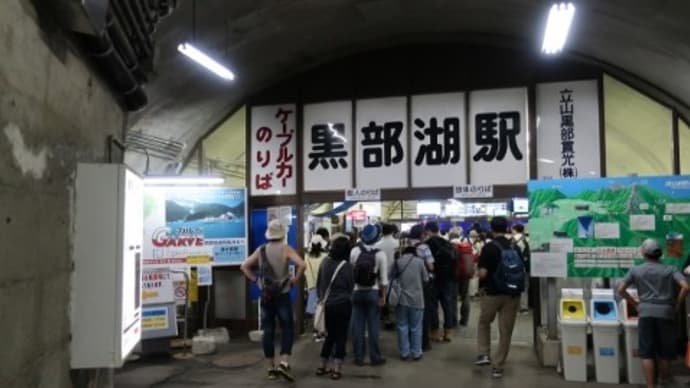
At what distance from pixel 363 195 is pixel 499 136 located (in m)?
2.18

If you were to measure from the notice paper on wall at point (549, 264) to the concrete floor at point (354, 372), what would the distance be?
107 centimetres

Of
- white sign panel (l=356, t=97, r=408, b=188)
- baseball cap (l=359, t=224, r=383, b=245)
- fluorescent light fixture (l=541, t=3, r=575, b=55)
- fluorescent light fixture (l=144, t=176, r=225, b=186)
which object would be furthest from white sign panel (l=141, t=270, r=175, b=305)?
fluorescent light fixture (l=541, t=3, r=575, b=55)

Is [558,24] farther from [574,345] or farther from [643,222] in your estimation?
[574,345]

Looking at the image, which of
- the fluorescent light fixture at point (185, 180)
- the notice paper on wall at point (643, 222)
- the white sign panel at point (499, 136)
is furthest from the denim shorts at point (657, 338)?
the fluorescent light fixture at point (185, 180)

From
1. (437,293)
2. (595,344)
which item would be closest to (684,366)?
(595,344)

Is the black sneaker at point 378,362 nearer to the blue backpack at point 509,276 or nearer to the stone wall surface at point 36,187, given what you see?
the blue backpack at point 509,276

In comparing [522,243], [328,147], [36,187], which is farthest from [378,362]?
[36,187]

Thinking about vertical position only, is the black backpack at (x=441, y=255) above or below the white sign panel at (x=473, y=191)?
below

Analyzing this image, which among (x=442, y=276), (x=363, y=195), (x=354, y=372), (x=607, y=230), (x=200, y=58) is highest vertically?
(x=200, y=58)

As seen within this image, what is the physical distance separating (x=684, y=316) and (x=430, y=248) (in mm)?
3124

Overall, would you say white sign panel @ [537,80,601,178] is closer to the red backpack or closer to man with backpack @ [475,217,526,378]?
the red backpack

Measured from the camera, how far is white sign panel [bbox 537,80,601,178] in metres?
7.91

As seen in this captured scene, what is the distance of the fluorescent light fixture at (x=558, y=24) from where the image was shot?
5457 mm

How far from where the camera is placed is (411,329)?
6.83 meters
